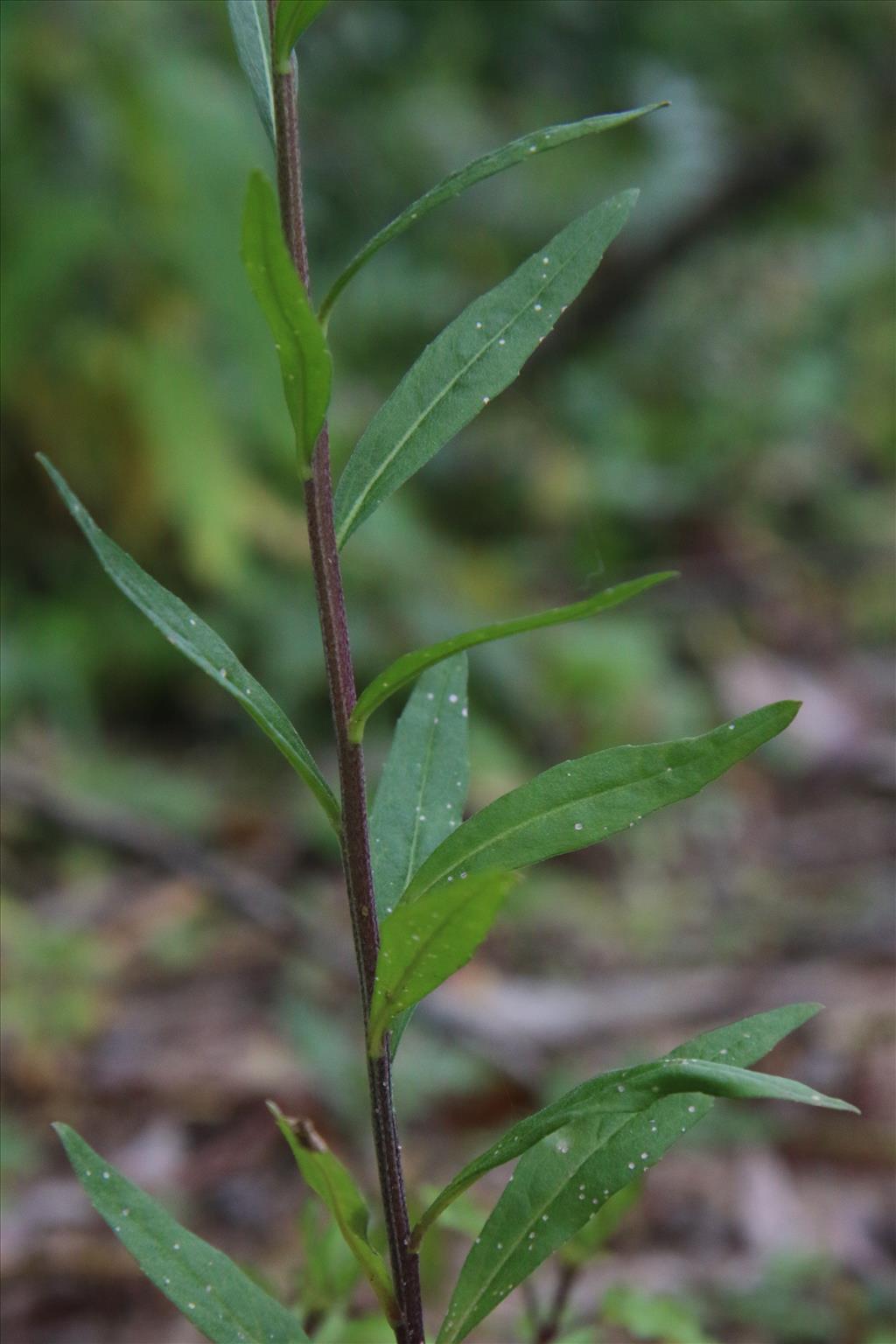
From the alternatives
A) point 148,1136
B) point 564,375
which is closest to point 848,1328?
point 148,1136

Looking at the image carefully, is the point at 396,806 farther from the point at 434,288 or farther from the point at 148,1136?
the point at 434,288

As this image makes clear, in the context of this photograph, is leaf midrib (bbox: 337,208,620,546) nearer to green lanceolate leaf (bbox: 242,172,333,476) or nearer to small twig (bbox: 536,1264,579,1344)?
green lanceolate leaf (bbox: 242,172,333,476)

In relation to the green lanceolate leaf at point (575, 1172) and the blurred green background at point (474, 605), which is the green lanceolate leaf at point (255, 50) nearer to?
the green lanceolate leaf at point (575, 1172)

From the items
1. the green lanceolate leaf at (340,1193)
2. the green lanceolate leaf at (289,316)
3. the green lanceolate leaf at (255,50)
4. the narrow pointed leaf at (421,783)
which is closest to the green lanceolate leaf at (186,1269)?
the green lanceolate leaf at (340,1193)

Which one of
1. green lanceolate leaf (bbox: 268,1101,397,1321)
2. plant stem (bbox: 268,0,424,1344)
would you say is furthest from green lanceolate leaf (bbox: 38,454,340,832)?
green lanceolate leaf (bbox: 268,1101,397,1321)

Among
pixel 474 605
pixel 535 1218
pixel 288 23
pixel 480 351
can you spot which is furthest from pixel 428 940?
pixel 474 605
